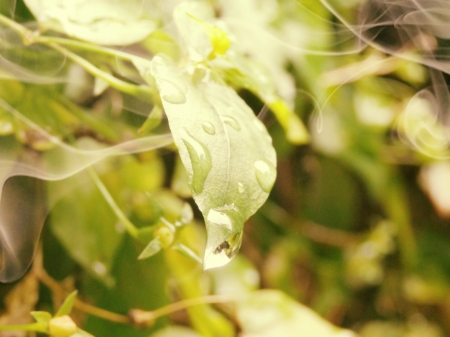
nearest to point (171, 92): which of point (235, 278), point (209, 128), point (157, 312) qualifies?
point (209, 128)

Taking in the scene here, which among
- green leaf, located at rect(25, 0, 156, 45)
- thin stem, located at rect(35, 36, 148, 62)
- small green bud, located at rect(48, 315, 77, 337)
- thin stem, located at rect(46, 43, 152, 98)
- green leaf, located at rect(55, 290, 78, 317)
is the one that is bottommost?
green leaf, located at rect(55, 290, 78, 317)

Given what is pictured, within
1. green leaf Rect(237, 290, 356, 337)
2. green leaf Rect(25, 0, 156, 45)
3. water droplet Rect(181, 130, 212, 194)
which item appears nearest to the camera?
water droplet Rect(181, 130, 212, 194)

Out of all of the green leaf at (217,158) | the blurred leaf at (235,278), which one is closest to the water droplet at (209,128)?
the green leaf at (217,158)

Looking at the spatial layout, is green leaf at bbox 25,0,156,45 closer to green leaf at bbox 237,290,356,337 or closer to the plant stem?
the plant stem

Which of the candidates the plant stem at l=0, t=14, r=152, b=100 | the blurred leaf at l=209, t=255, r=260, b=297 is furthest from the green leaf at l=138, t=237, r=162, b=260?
the blurred leaf at l=209, t=255, r=260, b=297

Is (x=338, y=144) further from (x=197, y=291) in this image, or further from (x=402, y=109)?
(x=197, y=291)

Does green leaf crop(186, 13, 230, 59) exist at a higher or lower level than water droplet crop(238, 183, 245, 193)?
higher

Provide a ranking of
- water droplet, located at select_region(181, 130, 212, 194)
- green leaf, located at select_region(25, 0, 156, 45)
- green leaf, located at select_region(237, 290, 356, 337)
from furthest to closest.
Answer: green leaf, located at select_region(237, 290, 356, 337), green leaf, located at select_region(25, 0, 156, 45), water droplet, located at select_region(181, 130, 212, 194)

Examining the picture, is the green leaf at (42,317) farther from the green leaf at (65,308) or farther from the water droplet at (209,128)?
the water droplet at (209,128)
